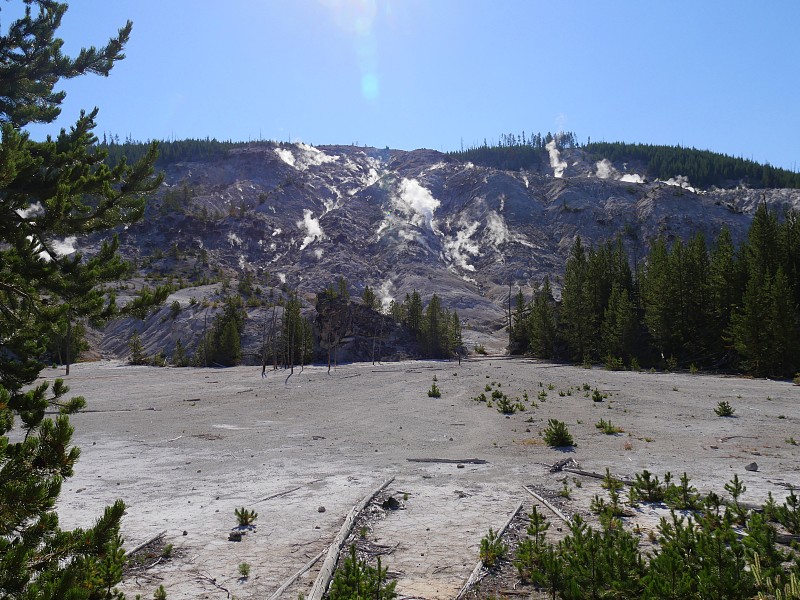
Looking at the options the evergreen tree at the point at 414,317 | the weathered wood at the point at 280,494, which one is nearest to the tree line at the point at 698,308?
the evergreen tree at the point at 414,317

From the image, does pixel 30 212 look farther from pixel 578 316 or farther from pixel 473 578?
pixel 578 316

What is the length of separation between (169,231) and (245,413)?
138500mm

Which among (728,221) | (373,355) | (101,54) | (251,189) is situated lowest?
(373,355)

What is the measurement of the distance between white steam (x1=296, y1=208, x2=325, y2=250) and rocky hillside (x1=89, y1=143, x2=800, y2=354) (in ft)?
2.12

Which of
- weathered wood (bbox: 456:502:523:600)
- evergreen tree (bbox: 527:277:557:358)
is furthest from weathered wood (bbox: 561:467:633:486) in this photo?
evergreen tree (bbox: 527:277:557:358)

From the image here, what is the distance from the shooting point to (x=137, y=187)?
24.9 ft

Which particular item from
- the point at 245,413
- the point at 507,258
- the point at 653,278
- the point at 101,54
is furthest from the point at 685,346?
the point at 507,258

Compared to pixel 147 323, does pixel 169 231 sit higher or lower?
higher

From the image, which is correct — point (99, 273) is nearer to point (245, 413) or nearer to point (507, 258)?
point (245, 413)

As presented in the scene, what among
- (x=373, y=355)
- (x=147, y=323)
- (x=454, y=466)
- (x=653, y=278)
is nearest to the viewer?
(x=454, y=466)

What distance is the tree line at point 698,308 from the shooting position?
36.5 m

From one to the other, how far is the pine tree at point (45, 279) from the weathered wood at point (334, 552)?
215 cm

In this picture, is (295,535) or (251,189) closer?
(295,535)

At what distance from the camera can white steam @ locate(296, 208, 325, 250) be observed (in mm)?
158488
